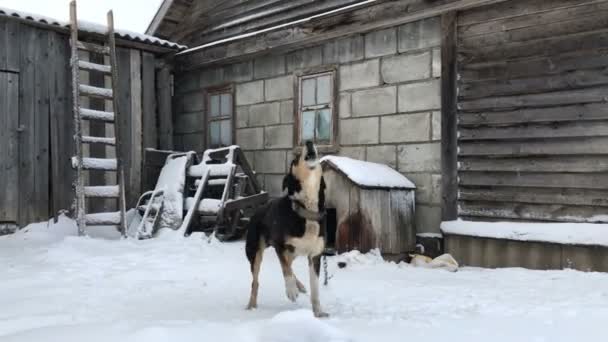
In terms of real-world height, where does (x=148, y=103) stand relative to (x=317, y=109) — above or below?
above

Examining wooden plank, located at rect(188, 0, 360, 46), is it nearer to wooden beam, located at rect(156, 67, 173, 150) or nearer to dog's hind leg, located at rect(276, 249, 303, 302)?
wooden beam, located at rect(156, 67, 173, 150)

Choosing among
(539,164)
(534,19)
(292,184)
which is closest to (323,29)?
(534,19)

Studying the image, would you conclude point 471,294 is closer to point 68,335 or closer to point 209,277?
point 209,277

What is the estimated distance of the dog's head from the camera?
3555mm

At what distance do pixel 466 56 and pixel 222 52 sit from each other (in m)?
4.45

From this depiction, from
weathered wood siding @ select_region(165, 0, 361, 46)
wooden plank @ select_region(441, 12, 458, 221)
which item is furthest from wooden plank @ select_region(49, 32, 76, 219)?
wooden plank @ select_region(441, 12, 458, 221)

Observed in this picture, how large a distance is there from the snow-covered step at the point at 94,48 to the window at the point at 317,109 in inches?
128

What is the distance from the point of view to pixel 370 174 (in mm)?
6434

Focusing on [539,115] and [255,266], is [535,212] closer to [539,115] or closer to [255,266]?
[539,115]

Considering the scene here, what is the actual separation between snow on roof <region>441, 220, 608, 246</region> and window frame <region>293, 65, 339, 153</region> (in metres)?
2.20

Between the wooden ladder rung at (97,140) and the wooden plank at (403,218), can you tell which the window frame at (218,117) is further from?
the wooden plank at (403,218)

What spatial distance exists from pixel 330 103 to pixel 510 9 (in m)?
2.86

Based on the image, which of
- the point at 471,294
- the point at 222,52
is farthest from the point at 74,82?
the point at 471,294

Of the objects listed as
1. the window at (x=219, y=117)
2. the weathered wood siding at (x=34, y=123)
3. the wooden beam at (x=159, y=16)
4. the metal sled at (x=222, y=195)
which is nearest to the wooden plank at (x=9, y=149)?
the weathered wood siding at (x=34, y=123)
